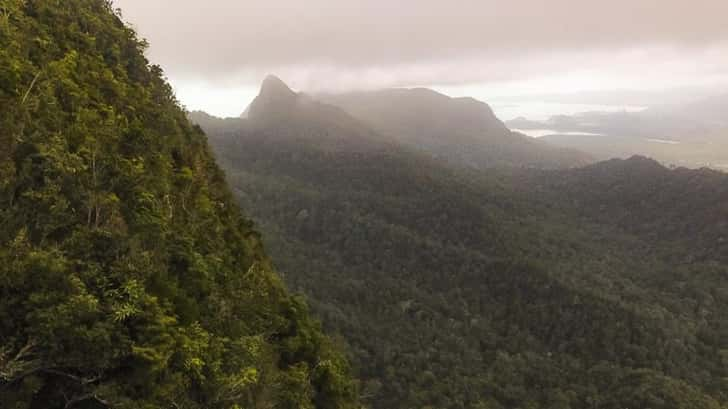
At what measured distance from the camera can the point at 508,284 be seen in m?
111

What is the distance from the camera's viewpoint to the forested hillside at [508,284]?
7838cm

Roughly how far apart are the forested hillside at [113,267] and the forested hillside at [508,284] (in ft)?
186

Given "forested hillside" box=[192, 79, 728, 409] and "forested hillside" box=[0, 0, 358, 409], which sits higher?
"forested hillside" box=[0, 0, 358, 409]

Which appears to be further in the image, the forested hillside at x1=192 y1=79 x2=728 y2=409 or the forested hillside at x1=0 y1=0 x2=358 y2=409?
the forested hillside at x1=192 y1=79 x2=728 y2=409

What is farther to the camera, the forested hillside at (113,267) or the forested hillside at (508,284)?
the forested hillside at (508,284)

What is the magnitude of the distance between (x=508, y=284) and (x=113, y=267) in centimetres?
10776

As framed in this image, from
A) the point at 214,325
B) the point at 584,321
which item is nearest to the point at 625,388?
the point at 584,321

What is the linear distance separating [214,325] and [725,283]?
132146 mm

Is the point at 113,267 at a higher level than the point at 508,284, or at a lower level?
higher

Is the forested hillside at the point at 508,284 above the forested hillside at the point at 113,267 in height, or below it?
below

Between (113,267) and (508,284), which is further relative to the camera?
(508,284)

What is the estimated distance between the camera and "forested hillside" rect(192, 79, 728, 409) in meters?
78.4

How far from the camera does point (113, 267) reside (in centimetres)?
1453

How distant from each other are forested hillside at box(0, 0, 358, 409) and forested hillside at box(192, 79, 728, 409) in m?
56.8
